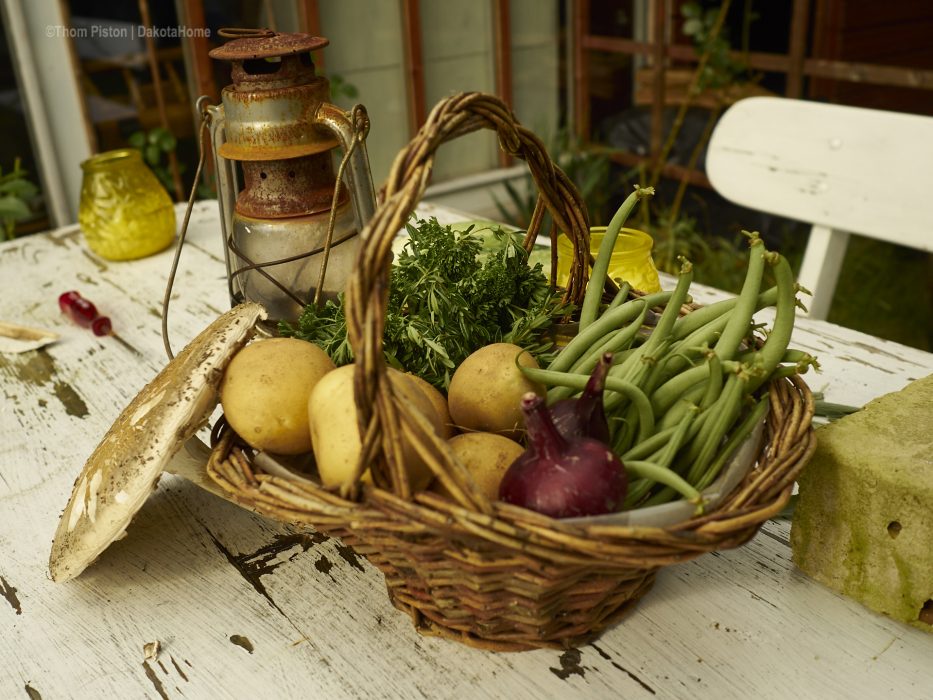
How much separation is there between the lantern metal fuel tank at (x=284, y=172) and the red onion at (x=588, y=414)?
17.6 inches

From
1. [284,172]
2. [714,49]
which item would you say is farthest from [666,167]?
[284,172]

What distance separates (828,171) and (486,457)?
3.69ft

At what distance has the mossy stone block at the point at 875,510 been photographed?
0.77m

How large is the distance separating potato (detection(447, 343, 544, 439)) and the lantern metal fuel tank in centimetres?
31

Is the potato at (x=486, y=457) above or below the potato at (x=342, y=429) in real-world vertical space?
below

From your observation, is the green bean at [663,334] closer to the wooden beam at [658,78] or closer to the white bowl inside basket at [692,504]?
the white bowl inside basket at [692,504]

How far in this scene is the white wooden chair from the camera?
4.81 feet

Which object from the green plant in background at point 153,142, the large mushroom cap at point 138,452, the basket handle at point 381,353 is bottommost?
the green plant in background at point 153,142

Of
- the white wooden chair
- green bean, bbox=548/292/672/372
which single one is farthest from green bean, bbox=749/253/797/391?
the white wooden chair

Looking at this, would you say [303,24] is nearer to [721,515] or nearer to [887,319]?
[887,319]

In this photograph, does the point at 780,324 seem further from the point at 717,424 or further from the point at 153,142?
the point at 153,142

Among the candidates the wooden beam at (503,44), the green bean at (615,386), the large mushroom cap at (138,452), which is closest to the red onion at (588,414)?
the green bean at (615,386)

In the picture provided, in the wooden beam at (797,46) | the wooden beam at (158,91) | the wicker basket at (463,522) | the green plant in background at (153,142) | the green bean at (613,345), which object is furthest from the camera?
the green plant in background at (153,142)

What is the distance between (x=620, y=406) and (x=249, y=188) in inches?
26.1
